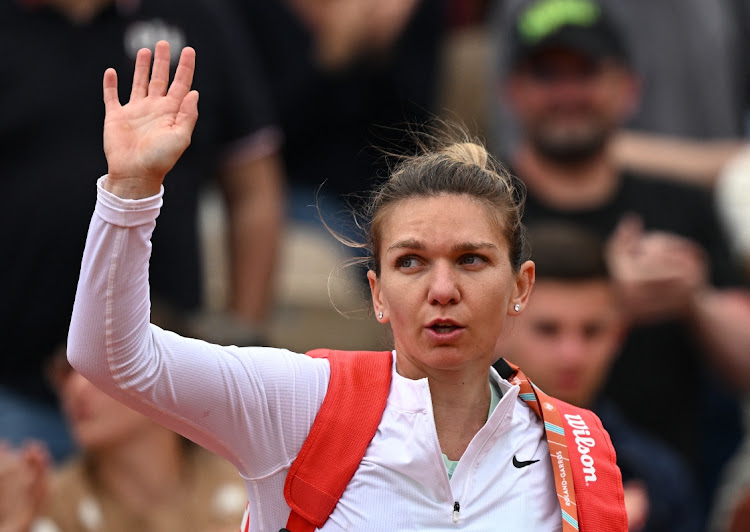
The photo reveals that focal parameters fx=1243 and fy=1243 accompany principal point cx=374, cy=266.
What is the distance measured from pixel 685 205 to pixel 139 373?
3822 mm

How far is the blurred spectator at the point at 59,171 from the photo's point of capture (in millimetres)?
4707

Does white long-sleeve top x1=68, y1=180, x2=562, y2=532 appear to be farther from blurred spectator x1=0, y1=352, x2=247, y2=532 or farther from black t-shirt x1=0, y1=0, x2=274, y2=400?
black t-shirt x1=0, y1=0, x2=274, y2=400

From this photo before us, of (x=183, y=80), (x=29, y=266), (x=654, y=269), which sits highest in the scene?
(x=183, y=80)

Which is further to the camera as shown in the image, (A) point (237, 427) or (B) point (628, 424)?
(B) point (628, 424)

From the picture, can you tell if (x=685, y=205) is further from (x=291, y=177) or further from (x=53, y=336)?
(x=53, y=336)

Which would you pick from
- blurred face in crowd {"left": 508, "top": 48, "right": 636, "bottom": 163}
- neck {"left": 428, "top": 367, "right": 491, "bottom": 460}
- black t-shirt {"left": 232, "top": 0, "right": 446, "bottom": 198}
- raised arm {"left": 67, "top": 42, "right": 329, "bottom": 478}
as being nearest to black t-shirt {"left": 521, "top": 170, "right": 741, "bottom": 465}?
blurred face in crowd {"left": 508, "top": 48, "right": 636, "bottom": 163}

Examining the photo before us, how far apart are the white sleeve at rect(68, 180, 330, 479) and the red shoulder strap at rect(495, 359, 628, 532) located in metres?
0.48

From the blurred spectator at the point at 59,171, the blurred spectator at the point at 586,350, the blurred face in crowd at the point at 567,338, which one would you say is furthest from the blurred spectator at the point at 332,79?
the blurred face in crowd at the point at 567,338

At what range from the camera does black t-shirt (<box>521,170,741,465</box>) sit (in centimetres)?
523

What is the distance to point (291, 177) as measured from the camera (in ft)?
20.0

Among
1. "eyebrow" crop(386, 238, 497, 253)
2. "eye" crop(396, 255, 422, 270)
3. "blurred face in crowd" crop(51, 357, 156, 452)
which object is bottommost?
"blurred face in crowd" crop(51, 357, 156, 452)

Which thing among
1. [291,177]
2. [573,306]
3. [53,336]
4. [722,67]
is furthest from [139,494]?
[722,67]

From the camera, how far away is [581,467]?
2490mm

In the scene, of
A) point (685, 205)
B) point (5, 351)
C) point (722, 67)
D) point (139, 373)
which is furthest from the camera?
point (722, 67)
